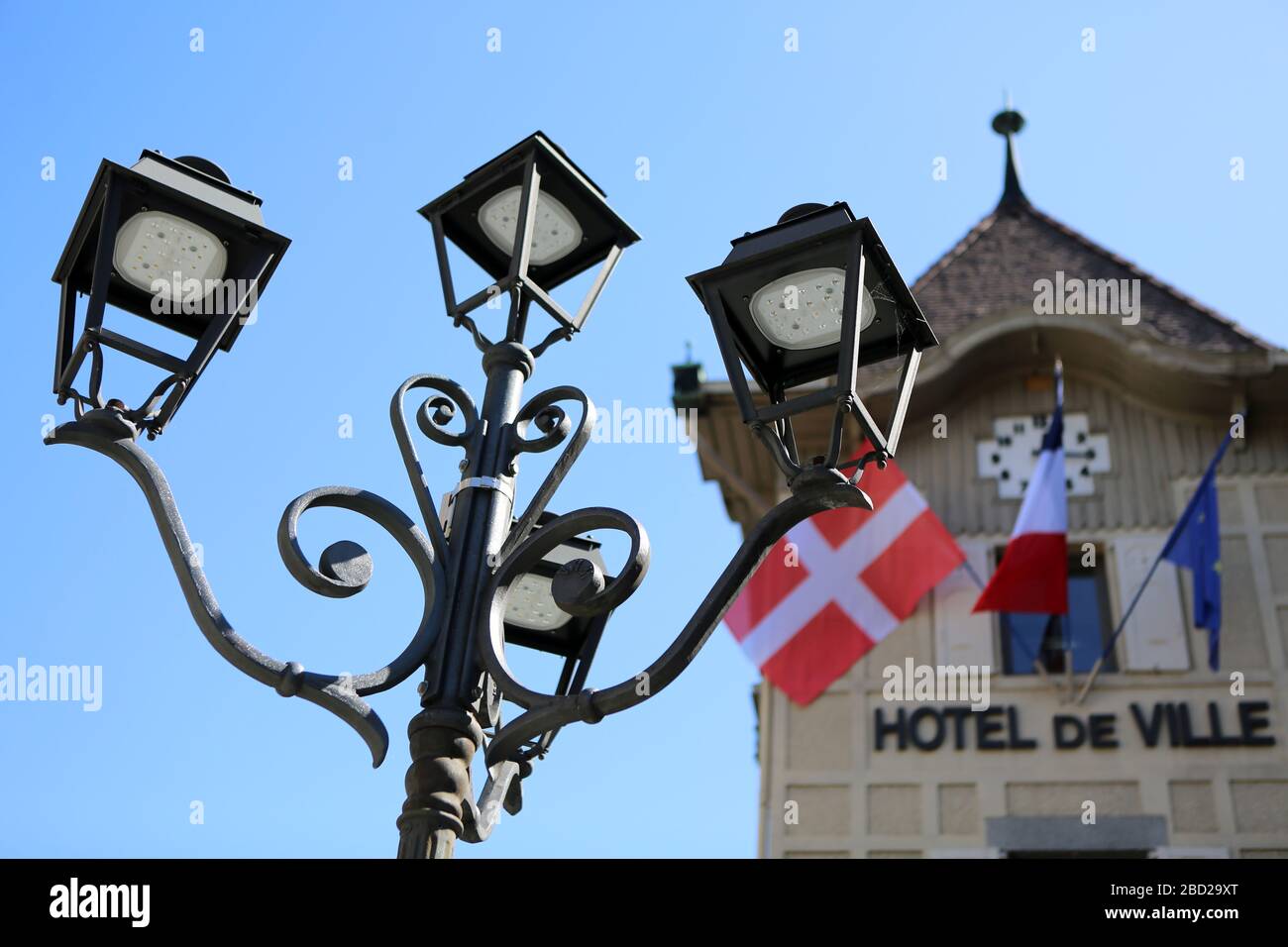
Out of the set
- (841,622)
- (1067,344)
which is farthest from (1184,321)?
(841,622)

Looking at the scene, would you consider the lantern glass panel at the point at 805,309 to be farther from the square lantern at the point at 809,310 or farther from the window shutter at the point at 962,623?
the window shutter at the point at 962,623

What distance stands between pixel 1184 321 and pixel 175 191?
12423mm

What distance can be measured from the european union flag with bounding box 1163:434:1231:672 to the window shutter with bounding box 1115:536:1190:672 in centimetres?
26

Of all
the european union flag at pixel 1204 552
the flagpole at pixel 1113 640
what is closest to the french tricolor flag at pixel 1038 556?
the flagpole at pixel 1113 640

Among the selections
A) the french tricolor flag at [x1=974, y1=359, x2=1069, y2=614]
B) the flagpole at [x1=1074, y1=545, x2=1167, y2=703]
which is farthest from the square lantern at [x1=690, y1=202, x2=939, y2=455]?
the flagpole at [x1=1074, y1=545, x2=1167, y2=703]

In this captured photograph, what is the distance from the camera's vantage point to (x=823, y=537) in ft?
40.7

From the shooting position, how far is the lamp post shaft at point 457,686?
10.7 ft

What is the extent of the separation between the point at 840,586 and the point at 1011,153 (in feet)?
25.3

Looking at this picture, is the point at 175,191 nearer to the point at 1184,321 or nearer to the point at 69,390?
the point at 69,390

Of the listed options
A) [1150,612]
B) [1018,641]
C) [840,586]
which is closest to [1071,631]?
[1018,641]

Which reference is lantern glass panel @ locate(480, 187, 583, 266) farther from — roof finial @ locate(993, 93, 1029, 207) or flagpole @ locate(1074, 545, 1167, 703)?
roof finial @ locate(993, 93, 1029, 207)

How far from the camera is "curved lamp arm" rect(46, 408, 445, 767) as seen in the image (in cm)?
320

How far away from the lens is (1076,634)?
40.0 feet
